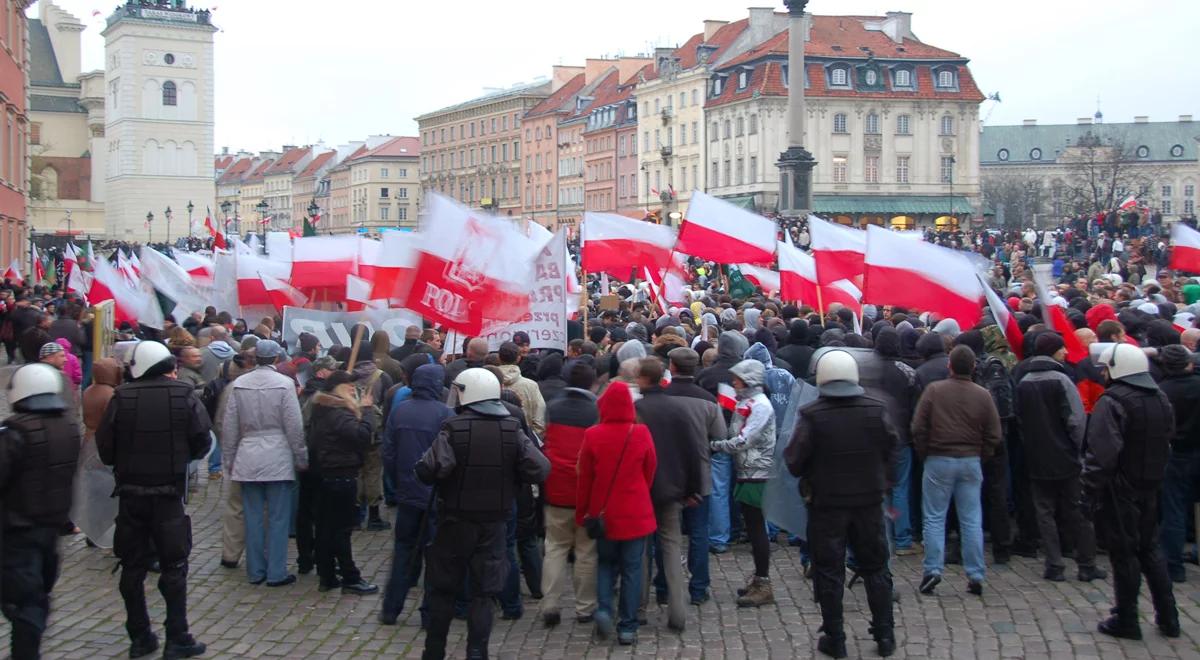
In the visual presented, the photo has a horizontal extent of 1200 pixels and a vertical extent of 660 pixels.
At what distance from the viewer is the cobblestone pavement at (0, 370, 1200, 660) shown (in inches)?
325

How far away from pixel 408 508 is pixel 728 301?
10.6 meters

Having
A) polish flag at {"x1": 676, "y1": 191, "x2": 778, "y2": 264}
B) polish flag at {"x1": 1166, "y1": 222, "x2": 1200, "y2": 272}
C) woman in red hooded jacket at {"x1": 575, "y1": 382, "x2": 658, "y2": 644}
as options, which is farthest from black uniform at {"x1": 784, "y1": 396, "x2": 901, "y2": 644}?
polish flag at {"x1": 1166, "y1": 222, "x2": 1200, "y2": 272}

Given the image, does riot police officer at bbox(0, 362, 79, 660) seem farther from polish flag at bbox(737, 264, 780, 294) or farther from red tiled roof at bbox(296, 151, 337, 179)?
red tiled roof at bbox(296, 151, 337, 179)

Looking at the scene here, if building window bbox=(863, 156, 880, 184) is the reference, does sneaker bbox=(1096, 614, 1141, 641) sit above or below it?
below

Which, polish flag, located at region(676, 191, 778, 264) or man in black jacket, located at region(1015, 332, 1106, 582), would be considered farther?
polish flag, located at region(676, 191, 778, 264)

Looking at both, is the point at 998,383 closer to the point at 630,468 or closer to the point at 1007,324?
the point at 1007,324

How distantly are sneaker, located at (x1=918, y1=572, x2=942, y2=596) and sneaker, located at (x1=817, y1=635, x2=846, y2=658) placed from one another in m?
1.51

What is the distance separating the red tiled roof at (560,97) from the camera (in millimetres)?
104188

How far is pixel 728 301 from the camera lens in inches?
744

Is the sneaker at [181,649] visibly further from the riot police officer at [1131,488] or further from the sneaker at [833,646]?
the riot police officer at [1131,488]

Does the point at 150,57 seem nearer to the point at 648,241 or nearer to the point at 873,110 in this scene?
the point at 873,110

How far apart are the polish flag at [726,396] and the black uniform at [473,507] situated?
240 centimetres

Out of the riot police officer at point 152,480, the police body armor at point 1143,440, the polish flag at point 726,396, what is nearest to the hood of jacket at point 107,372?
the riot police officer at point 152,480

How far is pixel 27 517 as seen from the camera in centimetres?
739
